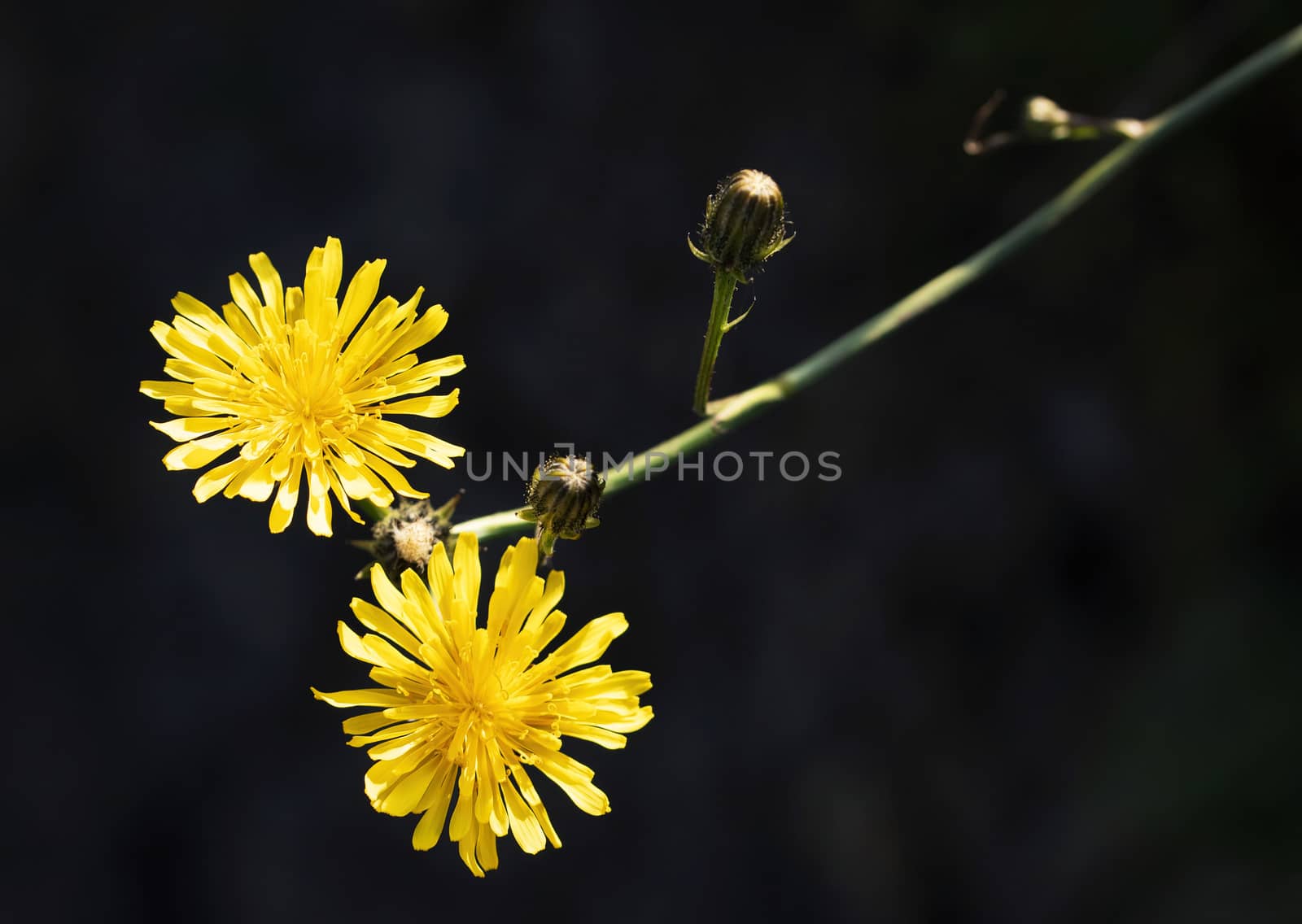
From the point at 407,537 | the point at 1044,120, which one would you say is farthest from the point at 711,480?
the point at 407,537

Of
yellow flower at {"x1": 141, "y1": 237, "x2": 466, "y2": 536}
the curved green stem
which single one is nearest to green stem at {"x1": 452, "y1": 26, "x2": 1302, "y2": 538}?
the curved green stem

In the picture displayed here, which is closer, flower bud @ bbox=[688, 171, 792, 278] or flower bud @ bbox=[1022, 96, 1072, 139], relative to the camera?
flower bud @ bbox=[688, 171, 792, 278]

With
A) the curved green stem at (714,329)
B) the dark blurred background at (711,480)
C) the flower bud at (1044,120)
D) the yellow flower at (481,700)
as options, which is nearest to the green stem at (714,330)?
the curved green stem at (714,329)

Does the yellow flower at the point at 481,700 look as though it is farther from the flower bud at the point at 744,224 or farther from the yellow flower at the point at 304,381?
the flower bud at the point at 744,224

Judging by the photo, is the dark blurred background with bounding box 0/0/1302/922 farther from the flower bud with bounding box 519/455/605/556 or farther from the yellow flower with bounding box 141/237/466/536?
the flower bud with bounding box 519/455/605/556

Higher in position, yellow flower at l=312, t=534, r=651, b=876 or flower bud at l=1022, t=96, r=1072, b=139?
flower bud at l=1022, t=96, r=1072, b=139

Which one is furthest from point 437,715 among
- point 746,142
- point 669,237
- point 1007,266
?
point 1007,266

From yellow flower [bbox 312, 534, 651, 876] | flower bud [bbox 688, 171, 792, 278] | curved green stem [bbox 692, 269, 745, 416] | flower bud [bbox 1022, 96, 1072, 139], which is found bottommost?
yellow flower [bbox 312, 534, 651, 876]
